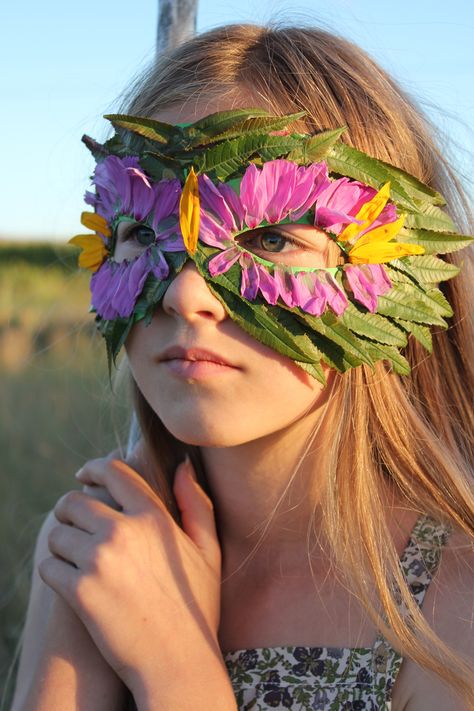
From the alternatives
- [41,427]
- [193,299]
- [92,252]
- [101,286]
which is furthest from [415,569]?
[41,427]

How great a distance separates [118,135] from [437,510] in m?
1.25

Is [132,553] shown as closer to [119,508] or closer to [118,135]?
[119,508]

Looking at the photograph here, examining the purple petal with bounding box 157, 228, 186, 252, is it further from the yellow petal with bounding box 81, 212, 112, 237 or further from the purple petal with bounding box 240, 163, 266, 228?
the yellow petal with bounding box 81, 212, 112, 237

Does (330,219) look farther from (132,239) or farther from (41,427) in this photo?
(41,427)

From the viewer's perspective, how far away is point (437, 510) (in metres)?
2.18

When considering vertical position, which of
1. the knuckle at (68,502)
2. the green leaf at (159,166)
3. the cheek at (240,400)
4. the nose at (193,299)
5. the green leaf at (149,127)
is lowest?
the knuckle at (68,502)

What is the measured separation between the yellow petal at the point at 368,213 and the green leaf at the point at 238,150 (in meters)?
0.23

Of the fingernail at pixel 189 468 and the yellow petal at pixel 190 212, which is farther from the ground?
the yellow petal at pixel 190 212

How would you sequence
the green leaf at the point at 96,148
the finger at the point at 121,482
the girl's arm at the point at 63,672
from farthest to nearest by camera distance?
the finger at the point at 121,482 → the green leaf at the point at 96,148 → the girl's arm at the point at 63,672

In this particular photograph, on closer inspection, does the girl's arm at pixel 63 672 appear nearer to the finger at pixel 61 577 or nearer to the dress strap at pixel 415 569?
the finger at pixel 61 577

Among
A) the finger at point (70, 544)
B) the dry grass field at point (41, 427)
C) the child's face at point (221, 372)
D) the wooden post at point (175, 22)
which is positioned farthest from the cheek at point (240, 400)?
the wooden post at point (175, 22)

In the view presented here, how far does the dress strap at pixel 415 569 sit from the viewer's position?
1942 millimetres

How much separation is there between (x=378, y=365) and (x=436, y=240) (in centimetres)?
35

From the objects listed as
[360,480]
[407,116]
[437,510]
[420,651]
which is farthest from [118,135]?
[420,651]
